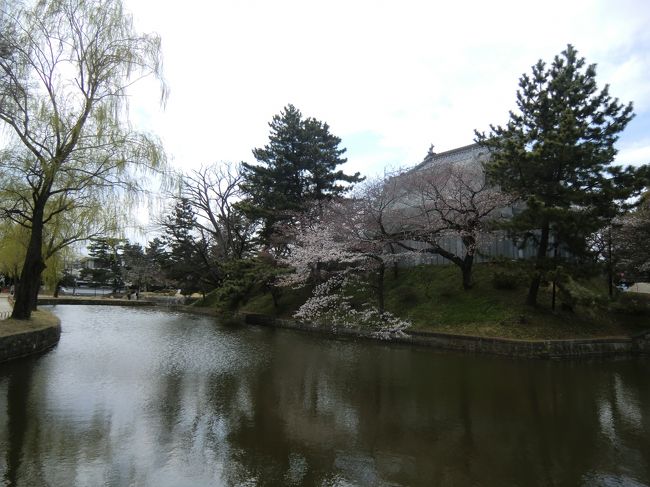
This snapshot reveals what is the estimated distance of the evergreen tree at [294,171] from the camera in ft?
81.4

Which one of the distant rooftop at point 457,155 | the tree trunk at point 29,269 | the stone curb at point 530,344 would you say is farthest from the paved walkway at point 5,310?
the distant rooftop at point 457,155

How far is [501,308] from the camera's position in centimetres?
1662

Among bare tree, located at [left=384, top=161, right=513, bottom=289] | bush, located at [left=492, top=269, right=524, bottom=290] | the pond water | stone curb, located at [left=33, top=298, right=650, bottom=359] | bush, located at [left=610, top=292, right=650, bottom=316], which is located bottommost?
the pond water

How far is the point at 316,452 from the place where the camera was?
5.58m

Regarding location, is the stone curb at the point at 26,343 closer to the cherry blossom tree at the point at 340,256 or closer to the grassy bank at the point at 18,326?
the grassy bank at the point at 18,326

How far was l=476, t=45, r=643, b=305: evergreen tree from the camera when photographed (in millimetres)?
14086

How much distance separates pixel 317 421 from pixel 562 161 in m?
12.6

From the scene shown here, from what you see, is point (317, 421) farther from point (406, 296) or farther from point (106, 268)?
point (106, 268)

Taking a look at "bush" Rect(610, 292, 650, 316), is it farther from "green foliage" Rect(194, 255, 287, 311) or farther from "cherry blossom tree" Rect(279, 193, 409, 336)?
"green foliage" Rect(194, 255, 287, 311)

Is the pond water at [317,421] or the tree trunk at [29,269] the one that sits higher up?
the tree trunk at [29,269]

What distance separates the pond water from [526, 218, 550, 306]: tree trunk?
345 cm

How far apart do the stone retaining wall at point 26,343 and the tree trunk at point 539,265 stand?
1572 centimetres

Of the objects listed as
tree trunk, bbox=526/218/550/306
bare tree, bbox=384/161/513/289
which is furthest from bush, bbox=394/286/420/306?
tree trunk, bbox=526/218/550/306

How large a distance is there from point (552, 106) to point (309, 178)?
13.6 m
